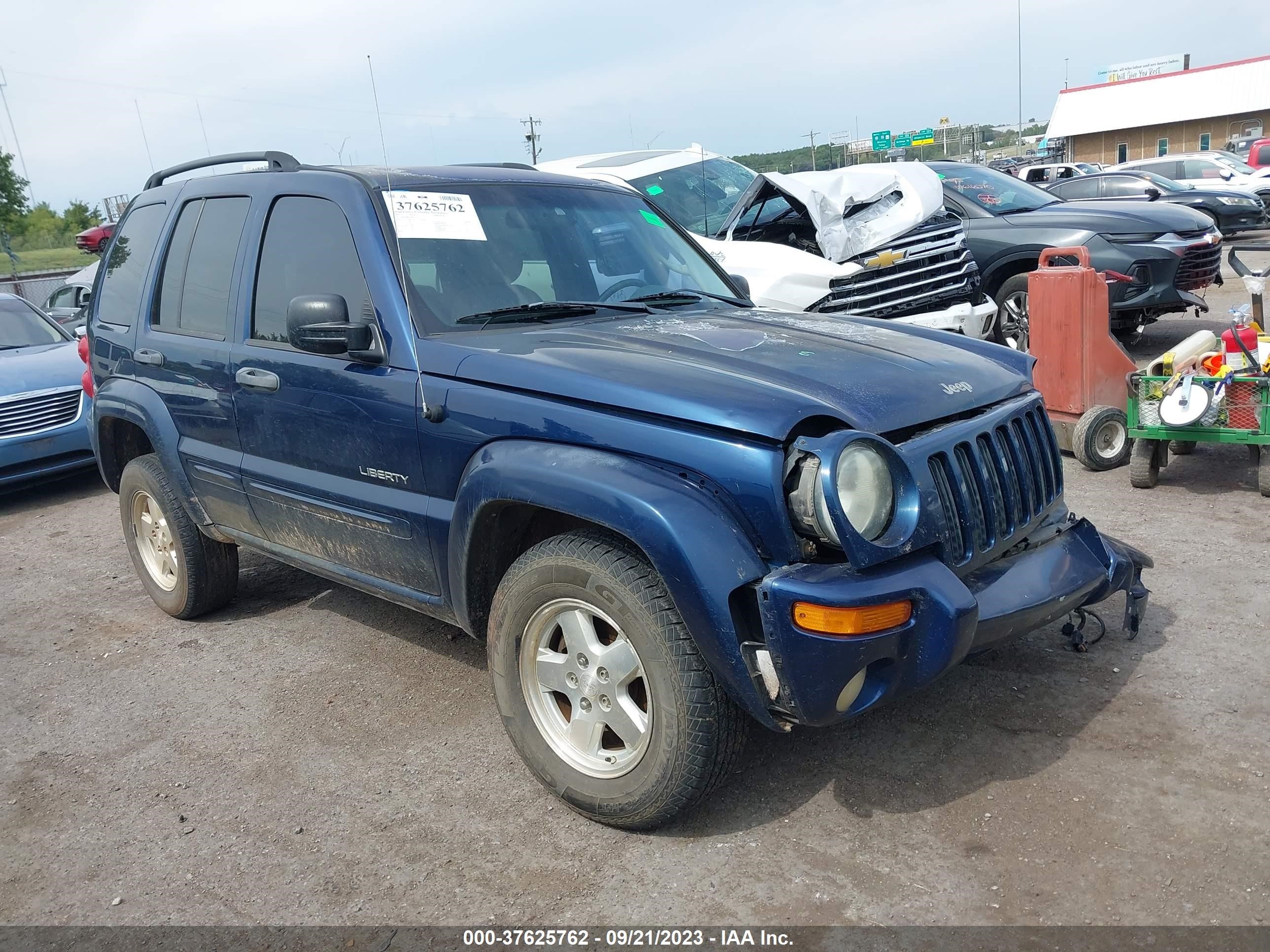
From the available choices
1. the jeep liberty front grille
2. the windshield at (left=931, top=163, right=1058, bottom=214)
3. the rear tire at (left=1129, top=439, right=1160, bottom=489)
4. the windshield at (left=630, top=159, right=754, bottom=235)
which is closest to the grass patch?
the windshield at (left=630, top=159, right=754, bottom=235)

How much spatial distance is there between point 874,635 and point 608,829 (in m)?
1.08

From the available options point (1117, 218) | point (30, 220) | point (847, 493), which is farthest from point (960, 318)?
point (30, 220)

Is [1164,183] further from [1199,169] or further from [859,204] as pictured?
[859,204]

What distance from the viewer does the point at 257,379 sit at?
13.0ft

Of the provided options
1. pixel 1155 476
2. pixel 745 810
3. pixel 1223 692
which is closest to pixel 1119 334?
pixel 1155 476

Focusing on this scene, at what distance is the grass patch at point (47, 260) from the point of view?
38.2m

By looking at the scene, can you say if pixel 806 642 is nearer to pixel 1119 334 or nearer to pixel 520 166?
pixel 520 166

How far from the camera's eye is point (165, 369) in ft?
14.9

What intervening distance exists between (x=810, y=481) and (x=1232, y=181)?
80.3 ft

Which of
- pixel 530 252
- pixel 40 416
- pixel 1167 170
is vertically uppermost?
pixel 530 252

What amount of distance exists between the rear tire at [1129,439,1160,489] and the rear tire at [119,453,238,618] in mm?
4909

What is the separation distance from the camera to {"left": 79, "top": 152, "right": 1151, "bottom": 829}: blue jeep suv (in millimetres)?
2658

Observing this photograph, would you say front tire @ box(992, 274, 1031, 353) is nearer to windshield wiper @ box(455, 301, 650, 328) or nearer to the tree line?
windshield wiper @ box(455, 301, 650, 328)

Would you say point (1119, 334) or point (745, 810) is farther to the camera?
point (1119, 334)
